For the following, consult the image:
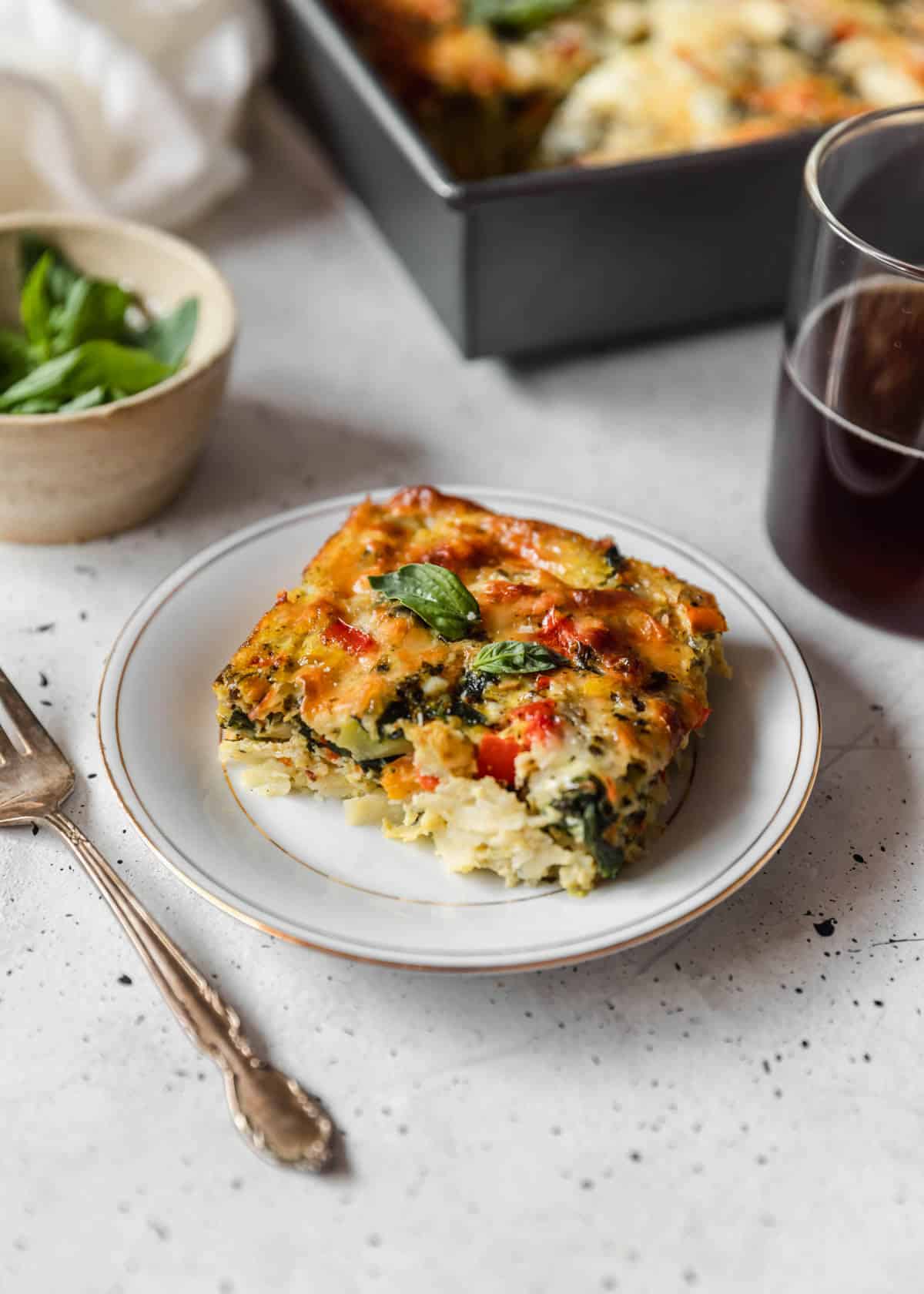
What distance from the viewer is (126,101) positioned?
93.0 inches

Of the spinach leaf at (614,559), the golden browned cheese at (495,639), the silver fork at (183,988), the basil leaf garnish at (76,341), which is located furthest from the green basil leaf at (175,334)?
the spinach leaf at (614,559)

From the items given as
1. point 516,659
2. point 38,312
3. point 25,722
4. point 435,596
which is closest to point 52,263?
point 38,312

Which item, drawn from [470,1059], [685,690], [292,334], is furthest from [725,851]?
[292,334]

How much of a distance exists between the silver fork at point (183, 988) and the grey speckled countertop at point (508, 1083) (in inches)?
1.0

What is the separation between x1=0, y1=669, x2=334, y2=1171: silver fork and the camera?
1.14 m

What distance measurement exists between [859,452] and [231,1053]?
999 mm

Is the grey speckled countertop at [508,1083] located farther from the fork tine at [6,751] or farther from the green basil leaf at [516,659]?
the green basil leaf at [516,659]

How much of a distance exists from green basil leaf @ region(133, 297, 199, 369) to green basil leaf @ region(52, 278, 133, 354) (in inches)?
2.1

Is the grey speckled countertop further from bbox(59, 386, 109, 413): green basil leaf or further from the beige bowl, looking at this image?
bbox(59, 386, 109, 413): green basil leaf

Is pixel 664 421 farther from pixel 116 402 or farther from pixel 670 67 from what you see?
pixel 116 402

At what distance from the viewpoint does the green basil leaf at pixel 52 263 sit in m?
1.88

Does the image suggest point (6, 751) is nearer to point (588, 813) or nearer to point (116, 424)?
point (116, 424)

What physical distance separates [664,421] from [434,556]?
74 centimetres

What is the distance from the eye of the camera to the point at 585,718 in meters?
1.28
